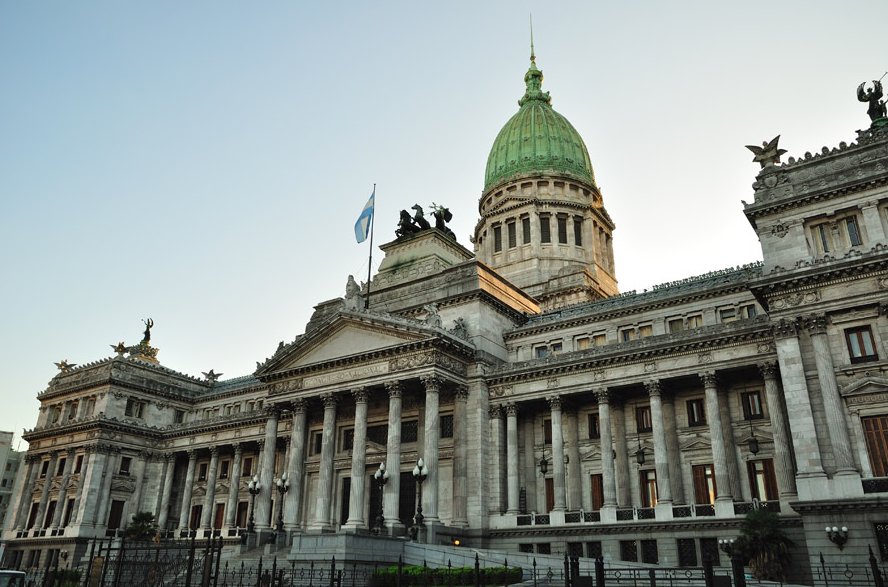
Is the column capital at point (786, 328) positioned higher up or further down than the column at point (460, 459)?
higher up

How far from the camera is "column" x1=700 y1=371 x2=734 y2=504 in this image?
39594 mm

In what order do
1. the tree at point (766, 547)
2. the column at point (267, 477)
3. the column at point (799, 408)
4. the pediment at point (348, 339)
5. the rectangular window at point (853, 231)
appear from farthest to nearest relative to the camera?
the column at point (267, 477) < the pediment at point (348, 339) < the rectangular window at point (853, 231) < the tree at point (766, 547) < the column at point (799, 408)

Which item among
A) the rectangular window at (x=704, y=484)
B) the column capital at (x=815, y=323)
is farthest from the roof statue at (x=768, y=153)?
the rectangular window at (x=704, y=484)

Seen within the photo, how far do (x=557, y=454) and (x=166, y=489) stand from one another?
4160cm

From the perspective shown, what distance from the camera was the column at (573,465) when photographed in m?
45.7

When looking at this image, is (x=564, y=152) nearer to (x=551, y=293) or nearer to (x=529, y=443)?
(x=551, y=293)

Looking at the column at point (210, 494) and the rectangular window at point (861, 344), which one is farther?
the column at point (210, 494)

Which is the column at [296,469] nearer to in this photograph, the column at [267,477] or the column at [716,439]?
the column at [267,477]

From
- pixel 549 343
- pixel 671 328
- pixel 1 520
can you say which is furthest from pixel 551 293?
pixel 1 520

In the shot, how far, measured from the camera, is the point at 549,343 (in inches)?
2062

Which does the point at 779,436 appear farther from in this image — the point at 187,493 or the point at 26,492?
the point at 26,492

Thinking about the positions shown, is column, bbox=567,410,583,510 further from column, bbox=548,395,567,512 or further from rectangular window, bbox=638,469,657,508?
rectangular window, bbox=638,469,657,508

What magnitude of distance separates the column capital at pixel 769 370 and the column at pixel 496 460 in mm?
16897

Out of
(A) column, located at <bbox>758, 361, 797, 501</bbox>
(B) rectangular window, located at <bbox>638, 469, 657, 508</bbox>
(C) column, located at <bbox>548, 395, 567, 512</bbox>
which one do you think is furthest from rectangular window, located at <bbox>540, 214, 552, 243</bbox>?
(A) column, located at <bbox>758, 361, 797, 501</bbox>
